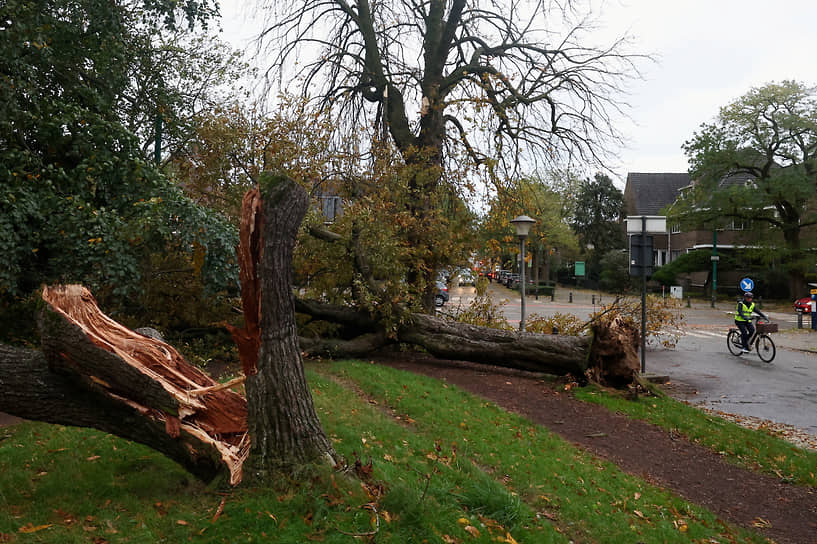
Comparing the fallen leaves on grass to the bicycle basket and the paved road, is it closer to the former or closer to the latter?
the paved road

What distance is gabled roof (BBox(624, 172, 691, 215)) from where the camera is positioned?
191 ft

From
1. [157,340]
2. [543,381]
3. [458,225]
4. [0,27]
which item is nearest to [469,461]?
[157,340]

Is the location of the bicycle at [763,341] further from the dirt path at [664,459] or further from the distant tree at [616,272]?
the distant tree at [616,272]

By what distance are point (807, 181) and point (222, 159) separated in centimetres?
3538

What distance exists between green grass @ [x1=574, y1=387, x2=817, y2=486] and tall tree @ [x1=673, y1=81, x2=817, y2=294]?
101 ft

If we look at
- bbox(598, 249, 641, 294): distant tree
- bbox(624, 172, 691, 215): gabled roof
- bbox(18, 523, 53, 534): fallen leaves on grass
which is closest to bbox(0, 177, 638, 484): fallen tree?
bbox(18, 523, 53, 534): fallen leaves on grass

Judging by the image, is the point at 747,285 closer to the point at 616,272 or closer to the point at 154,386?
the point at 616,272

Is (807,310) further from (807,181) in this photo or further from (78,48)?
(78,48)

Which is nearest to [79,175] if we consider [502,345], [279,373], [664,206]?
[279,373]

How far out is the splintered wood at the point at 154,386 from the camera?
15.6ft

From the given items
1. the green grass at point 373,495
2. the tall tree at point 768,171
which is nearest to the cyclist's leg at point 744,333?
the green grass at point 373,495

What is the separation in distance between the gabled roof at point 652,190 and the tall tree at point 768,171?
1943 cm

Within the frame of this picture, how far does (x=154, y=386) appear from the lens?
482 centimetres

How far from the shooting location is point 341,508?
4.34 metres
